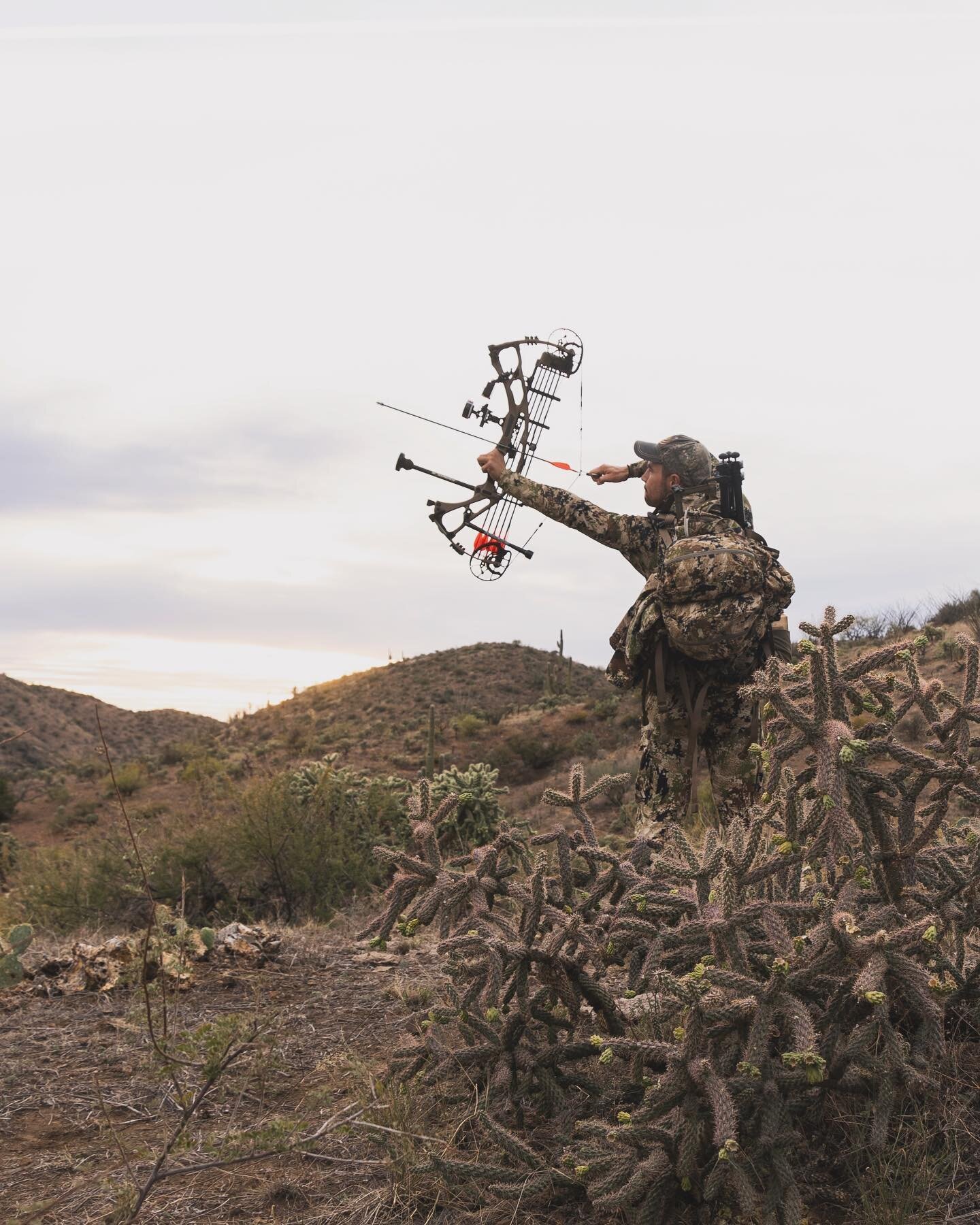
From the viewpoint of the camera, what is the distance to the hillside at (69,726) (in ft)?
128

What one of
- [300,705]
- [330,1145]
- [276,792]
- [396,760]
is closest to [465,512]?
[276,792]

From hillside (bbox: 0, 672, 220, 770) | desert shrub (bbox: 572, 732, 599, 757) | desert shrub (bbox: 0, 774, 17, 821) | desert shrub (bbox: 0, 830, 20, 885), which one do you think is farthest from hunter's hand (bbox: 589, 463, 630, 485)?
hillside (bbox: 0, 672, 220, 770)

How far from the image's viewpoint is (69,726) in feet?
148

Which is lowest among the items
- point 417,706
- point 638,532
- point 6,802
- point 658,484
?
point 6,802

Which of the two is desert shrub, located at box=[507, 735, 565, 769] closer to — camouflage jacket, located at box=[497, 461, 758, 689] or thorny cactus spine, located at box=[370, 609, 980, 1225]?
camouflage jacket, located at box=[497, 461, 758, 689]

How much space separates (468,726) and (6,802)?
37.2 ft

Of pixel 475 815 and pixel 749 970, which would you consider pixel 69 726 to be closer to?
pixel 475 815

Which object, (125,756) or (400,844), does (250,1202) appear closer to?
(400,844)

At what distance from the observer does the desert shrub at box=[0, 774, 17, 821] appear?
25.1 m

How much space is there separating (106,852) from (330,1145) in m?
6.12

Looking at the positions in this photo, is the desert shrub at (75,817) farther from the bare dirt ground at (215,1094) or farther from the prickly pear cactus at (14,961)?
the prickly pear cactus at (14,961)

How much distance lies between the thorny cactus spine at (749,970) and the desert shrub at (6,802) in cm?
2443

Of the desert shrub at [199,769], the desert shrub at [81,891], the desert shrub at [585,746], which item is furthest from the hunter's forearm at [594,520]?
the desert shrub at [199,769]

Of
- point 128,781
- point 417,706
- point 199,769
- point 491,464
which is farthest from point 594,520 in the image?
point 417,706
